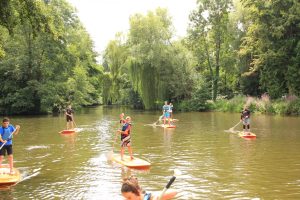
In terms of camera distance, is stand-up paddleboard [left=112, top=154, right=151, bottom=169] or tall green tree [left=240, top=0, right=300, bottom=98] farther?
tall green tree [left=240, top=0, right=300, bottom=98]

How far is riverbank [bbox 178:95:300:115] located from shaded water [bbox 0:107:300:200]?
1362 centimetres

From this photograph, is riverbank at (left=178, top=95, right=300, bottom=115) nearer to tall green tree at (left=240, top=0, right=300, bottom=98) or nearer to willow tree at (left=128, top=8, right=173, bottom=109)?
tall green tree at (left=240, top=0, right=300, bottom=98)

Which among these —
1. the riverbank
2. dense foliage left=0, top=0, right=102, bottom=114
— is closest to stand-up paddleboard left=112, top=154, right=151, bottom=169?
the riverbank

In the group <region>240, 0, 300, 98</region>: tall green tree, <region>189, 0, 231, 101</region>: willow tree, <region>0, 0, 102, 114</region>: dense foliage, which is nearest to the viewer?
<region>240, 0, 300, 98</region>: tall green tree

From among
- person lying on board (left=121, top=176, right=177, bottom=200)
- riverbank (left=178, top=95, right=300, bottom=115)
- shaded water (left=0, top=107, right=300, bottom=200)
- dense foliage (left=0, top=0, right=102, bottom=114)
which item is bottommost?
shaded water (left=0, top=107, right=300, bottom=200)

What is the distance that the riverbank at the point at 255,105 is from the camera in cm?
3375

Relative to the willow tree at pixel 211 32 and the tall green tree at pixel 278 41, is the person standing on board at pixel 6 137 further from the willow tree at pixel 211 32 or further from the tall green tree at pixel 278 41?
the willow tree at pixel 211 32

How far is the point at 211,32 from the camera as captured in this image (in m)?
48.9

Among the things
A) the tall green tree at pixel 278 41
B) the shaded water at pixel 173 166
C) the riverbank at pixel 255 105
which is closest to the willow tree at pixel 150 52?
the riverbank at pixel 255 105

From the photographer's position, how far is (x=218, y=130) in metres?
23.0

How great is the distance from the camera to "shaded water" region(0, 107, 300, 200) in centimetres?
974

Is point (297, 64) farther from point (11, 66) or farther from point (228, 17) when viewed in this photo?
point (11, 66)

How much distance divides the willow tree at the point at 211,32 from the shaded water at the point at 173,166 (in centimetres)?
2868

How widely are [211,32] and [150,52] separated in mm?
9680
